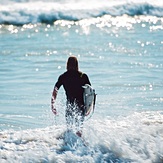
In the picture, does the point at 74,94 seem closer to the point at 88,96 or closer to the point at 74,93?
the point at 74,93

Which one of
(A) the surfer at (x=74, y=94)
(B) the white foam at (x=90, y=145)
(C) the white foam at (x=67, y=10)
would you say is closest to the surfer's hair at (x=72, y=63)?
(A) the surfer at (x=74, y=94)

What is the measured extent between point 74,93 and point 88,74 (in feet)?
27.4

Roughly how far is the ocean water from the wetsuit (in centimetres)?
34

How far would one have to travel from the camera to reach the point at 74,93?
1173 centimetres

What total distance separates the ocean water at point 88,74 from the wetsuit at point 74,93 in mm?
340

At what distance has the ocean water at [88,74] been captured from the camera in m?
11.3

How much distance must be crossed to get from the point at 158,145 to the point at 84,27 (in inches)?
931

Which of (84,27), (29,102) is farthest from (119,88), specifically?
(84,27)

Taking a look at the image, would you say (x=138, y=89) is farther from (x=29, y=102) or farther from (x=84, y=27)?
(x=84, y=27)

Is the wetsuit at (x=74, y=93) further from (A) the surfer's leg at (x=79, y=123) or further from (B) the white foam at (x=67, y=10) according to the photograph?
(B) the white foam at (x=67, y=10)

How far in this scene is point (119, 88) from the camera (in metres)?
17.8

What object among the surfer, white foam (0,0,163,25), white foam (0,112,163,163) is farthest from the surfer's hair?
white foam (0,0,163,25)

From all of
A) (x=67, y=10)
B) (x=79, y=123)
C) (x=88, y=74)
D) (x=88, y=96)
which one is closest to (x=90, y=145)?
(x=79, y=123)

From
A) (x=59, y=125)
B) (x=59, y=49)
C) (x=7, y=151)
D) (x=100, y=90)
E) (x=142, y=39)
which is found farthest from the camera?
(x=142, y=39)
